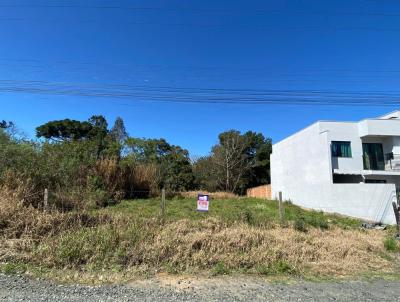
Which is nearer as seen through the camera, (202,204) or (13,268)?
(13,268)

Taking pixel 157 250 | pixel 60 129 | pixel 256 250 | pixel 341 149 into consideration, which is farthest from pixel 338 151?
pixel 60 129

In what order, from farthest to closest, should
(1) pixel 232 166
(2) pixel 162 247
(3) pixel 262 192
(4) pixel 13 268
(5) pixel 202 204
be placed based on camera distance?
(1) pixel 232 166 < (3) pixel 262 192 < (5) pixel 202 204 < (2) pixel 162 247 < (4) pixel 13 268

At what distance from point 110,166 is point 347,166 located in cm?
1762

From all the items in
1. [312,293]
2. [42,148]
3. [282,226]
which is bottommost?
[312,293]

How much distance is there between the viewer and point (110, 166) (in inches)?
795

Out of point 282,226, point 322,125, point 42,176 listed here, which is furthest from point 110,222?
point 322,125

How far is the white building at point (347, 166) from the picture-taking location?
21625mm

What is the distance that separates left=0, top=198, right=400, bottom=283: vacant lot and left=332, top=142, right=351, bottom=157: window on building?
17200 millimetres

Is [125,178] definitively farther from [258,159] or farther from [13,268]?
[258,159]

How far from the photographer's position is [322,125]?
25.1 meters

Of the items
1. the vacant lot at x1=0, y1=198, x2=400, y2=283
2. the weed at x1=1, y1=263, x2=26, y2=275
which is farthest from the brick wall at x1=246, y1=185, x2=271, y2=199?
the weed at x1=1, y1=263, x2=26, y2=275

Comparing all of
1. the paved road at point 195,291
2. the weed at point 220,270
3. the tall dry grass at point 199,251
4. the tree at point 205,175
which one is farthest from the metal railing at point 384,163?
the weed at point 220,270

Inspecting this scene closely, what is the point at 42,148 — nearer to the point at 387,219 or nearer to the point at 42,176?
the point at 42,176

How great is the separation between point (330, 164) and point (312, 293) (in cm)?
1984
